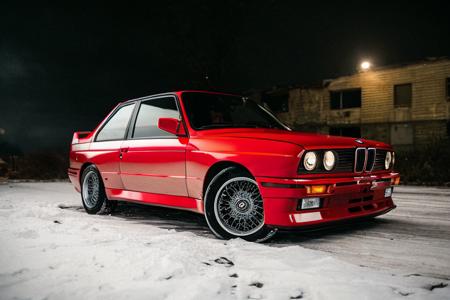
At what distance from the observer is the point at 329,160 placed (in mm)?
3748

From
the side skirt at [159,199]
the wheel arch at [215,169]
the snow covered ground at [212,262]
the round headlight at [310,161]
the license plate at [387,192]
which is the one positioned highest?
the round headlight at [310,161]

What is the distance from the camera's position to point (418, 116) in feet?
82.1

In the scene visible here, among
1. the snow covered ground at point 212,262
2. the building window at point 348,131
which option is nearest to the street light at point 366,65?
the building window at point 348,131

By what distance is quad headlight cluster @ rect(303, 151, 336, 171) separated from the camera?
3.59 m

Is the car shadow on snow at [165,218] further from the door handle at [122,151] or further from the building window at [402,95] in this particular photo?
the building window at [402,95]

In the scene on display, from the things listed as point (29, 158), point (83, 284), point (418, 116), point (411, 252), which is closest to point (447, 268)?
point (411, 252)

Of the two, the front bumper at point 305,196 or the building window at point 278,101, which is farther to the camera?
the building window at point 278,101

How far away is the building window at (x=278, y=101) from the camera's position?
3081 cm

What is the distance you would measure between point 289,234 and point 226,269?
1.57 meters

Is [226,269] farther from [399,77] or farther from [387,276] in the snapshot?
[399,77]

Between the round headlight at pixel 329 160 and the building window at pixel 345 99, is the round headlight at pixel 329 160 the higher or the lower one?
the lower one

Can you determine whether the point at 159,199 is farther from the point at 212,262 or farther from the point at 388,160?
the point at 388,160

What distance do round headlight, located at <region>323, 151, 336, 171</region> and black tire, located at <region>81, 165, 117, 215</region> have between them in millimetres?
3409

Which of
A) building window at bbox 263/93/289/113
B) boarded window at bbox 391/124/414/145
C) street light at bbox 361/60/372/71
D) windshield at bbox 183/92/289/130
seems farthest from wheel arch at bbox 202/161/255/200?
building window at bbox 263/93/289/113
